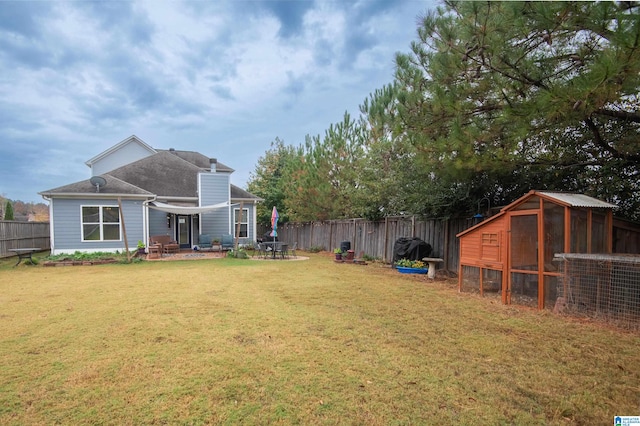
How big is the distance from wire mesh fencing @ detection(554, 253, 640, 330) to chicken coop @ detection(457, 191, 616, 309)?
0.74 ft

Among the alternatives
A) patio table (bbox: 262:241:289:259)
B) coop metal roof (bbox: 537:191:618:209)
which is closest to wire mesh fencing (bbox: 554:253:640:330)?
coop metal roof (bbox: 537:191:618:209)

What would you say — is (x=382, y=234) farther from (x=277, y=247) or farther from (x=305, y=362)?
(x=305, y=362)

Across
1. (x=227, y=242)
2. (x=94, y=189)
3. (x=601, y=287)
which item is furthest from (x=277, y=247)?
(x=601, y=287)

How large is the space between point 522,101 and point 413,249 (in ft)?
18.2

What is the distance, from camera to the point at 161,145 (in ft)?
84.5

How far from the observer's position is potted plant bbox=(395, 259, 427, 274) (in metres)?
9.02

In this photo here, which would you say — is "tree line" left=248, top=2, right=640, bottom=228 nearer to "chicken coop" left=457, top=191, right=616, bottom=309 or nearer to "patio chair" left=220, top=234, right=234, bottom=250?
"chicken coop" left=457, top=191, right=616, bottom=309

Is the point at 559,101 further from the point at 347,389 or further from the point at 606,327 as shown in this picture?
the point at 347,389

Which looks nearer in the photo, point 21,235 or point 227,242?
point 21,235

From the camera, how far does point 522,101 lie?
487 cm

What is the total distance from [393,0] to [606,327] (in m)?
8.11

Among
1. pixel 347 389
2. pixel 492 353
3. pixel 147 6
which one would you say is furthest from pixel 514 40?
pixel 147 6

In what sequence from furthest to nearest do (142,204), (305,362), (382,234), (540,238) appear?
(142,204) < (382,234) < (540,238) < (305,362)

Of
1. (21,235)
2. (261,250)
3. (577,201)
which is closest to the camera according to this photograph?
(577,201)
